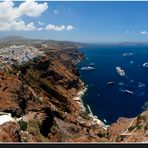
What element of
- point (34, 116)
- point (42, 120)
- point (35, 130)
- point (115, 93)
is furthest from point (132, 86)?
point (35, 130)

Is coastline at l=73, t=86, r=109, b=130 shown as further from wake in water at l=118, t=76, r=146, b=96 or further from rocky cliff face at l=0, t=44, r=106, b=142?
wake in water at l=118, t=76, r=146, b=96

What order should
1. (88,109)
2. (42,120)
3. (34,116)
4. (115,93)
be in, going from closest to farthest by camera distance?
1. (34,116)
2. (42,120)
3. (88,109)
4. (115,93)

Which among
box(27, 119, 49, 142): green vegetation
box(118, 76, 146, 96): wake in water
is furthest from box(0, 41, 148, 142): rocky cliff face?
box(118, 76, 146, 96): wake in water

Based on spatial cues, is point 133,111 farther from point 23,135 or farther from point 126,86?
point 23,135

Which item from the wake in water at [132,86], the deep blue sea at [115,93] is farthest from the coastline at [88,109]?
the wake in water at [132,86]

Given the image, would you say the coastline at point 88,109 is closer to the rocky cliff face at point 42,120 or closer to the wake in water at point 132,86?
the rocky cliff face at point 42,120

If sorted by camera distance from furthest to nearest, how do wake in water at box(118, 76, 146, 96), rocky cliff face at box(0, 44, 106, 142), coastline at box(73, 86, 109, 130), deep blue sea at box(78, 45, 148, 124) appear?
wake in water at box(118, 76, 146, 96), deep blue sea at box(78, 45, 148, 124), coastline at box(73, 86, 109, 130), rocky cliff face at box(0, 44, 106, 142)

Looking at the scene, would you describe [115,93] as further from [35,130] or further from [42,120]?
[35,130]

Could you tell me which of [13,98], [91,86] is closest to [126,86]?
[91,86]

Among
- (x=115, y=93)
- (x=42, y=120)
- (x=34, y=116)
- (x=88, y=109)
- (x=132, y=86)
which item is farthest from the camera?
(x=132, y=86)

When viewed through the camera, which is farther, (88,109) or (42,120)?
(88,109)

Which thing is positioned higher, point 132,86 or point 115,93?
point 132,86
